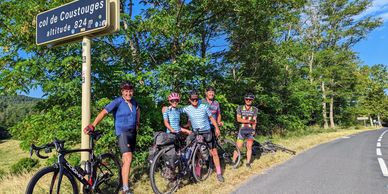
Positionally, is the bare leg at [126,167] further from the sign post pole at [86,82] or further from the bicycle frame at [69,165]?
the sign post pole at [86,82]

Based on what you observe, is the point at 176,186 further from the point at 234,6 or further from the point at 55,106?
the point at 234,6

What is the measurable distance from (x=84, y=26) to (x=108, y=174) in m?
2.34

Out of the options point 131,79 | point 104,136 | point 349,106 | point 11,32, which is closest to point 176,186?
point 104,136

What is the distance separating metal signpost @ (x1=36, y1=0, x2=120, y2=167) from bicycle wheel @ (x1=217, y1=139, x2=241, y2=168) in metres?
3.76

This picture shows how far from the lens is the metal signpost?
457cm

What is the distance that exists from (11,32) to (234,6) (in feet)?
21.6

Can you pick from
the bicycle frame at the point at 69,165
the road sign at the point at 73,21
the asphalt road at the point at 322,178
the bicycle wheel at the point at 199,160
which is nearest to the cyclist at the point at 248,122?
the asphalt road at the point at 322,178

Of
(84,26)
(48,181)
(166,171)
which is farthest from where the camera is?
(166,171)

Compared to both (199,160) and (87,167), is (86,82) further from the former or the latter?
(199,160)

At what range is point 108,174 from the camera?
4.98 metres

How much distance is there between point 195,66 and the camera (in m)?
8.84

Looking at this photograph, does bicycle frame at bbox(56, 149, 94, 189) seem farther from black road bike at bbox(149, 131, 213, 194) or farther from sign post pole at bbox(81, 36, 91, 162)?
black road bike at bbox(149, 131, 213, 194)

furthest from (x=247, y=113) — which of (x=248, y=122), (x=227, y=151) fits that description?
(x=227, y=151)

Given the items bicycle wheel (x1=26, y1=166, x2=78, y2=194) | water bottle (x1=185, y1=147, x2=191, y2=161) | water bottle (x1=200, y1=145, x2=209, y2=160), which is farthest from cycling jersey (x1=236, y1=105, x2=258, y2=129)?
bicycle wheel (x1=26, y1=166, x2=78, y2=194)
